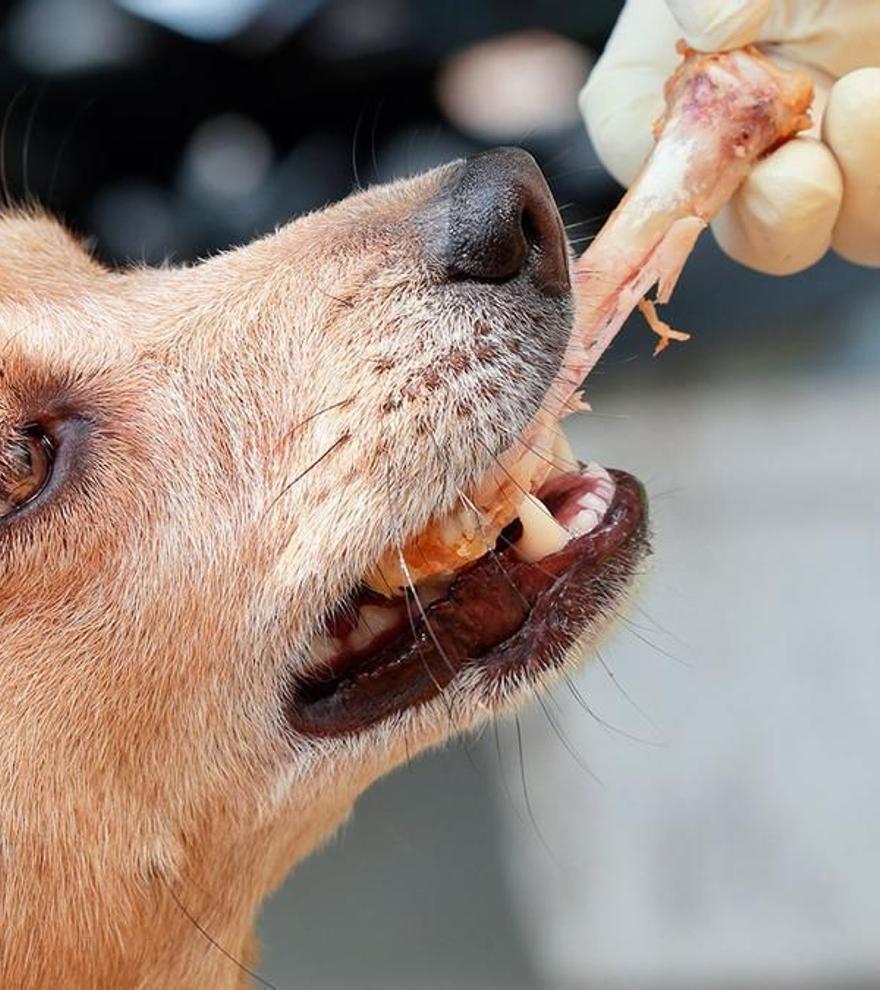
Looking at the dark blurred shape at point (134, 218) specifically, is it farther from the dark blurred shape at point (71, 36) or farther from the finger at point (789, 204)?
Result: the finger at point (789, 204)

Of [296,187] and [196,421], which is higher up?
[196,421]

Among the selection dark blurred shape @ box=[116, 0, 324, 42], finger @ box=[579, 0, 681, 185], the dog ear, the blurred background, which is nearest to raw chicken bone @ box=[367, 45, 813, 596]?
finger @ box=[579, 0, 681, 185]

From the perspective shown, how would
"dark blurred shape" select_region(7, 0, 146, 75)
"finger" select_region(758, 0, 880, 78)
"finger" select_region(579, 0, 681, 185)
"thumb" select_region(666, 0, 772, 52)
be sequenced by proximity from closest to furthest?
"thumb" select_region(666, 0, 772, 52)
"finger" select_region(758, 0, 880, 78)
"finger" select_region(579, 0, 681, 185)
"dark blurred shape" select_region(7, 0, 146, 75)

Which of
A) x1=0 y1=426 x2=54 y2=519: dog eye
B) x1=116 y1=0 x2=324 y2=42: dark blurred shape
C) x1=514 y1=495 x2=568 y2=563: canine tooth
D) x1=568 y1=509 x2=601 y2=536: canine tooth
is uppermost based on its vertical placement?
x1=0 y1=426 x2=54 y2=519: dog eye

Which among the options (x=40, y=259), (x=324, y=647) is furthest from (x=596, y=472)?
(x=40, y=259)

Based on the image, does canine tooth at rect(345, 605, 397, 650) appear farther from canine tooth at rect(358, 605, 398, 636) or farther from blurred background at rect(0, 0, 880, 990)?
blurred background at rect(0, 0, 880, 990)

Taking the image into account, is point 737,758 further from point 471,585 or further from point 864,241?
point 471,585

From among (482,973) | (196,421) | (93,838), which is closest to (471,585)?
(196,421)

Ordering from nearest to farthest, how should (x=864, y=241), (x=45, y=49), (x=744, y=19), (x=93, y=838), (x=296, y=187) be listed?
(x=93, y=838) → (x=744, y=19) → (x=864, y=241) → (x=45, y=49) → (x=296, y=187)
